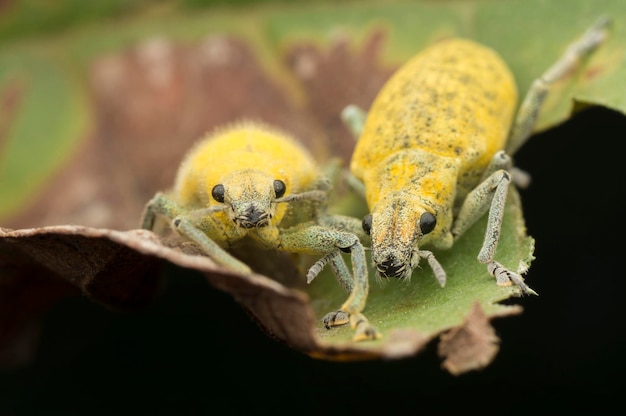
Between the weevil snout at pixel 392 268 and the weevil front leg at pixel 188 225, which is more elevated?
the weevil front leg at pixel 188 225

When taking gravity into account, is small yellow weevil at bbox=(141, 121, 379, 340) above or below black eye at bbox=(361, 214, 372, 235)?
above

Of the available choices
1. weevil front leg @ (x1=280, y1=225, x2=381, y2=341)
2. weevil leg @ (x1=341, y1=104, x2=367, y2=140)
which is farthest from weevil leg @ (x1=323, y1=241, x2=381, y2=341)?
weevil leg @ (x1=341, y1=104, x2=367, y2=140)

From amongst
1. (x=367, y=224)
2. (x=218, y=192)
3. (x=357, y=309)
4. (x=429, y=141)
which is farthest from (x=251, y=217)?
(x=429, y=141)

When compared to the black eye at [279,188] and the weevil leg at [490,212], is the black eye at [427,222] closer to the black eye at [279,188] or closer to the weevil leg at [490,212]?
the weevil leg at [490,212]

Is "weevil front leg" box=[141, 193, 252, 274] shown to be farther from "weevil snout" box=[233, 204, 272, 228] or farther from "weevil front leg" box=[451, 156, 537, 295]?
"weevil front leg" box=[451, 156, 537, 295]

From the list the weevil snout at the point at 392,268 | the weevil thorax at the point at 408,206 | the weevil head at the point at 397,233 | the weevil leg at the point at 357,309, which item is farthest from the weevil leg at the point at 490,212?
the weevil leg at the point at 357,309

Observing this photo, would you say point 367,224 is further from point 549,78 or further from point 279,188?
point 549,78

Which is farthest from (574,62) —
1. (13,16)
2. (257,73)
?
(13,16)
